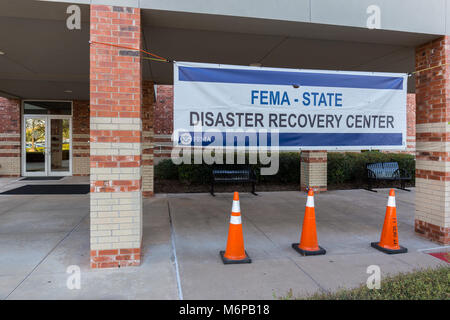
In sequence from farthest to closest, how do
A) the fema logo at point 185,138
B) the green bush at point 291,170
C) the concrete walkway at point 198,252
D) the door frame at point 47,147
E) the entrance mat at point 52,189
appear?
the door frame at point 47,147 < the green bush at point 291,170 < the entrance mat at point 52,189 < the fema logo at point 185,138 < the concrete walkway at point 198,252

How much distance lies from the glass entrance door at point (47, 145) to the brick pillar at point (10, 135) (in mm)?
309

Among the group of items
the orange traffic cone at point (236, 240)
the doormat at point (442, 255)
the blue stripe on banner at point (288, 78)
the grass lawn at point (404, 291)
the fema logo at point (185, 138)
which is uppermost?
the blue stripe on banner at point (288, 78)

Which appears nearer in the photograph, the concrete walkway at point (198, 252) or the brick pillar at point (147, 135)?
the concrete walkway at point (198, 252)

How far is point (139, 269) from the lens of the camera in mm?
3938

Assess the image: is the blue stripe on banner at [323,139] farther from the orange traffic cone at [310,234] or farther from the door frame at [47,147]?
the door frame at [47,147]

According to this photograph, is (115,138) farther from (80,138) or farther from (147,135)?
(80,138)

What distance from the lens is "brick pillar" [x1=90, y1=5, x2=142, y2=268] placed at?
13.0 feet

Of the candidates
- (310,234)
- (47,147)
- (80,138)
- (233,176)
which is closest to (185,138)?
(310,234)

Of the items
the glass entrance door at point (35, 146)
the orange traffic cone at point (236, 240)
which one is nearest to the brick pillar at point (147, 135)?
the orange traffic cone at point (236, 240)

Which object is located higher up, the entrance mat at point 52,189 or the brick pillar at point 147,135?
the brick pillar at point 147,135

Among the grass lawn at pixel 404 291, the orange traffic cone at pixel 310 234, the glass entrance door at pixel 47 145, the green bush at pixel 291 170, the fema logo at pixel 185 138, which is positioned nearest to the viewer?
the grass lawn at pixel 404 291

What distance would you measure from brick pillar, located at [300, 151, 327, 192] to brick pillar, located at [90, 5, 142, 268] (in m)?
6.63

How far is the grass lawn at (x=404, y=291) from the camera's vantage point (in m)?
3.05

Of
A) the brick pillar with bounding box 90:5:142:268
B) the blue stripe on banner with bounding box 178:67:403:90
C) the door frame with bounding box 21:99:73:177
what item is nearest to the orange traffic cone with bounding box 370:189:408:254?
the blue stripe on banner with bounding box 178:67:403:90
